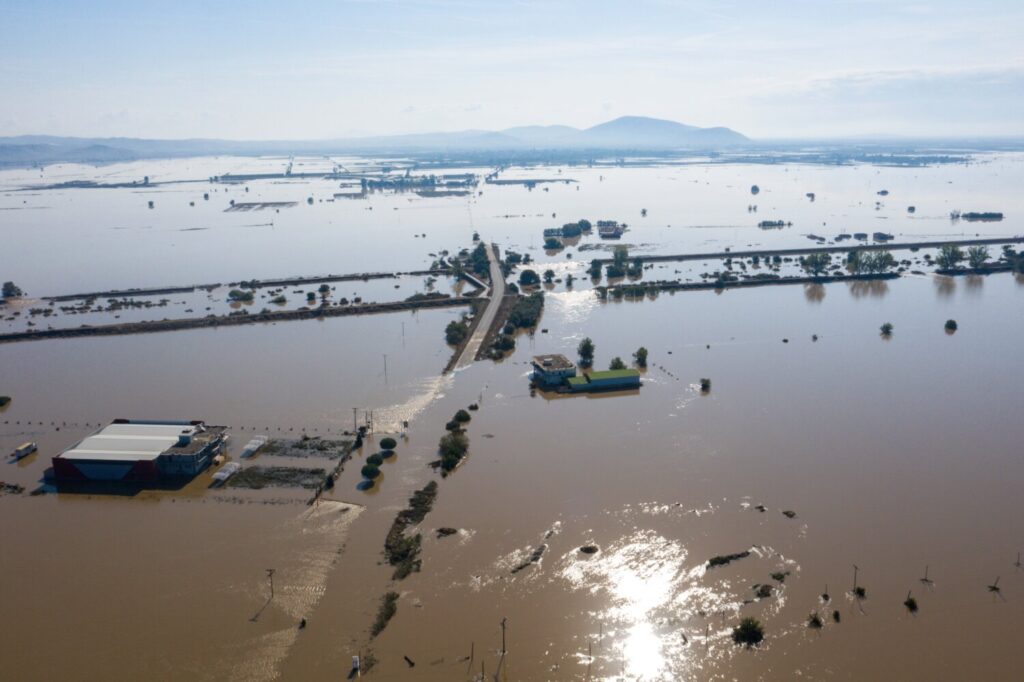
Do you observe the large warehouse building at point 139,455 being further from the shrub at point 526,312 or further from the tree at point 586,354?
the shrub at point 526,312

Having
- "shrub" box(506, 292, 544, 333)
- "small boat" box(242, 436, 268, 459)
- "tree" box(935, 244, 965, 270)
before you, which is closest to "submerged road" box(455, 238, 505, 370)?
"shrub" box(506, 292, 544, 333)

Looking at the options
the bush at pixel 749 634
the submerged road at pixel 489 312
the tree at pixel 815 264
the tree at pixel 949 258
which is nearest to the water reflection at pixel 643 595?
the bush at pixel 749 634

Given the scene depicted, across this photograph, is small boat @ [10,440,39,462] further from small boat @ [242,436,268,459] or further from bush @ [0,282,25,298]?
bush @ [0,282,25,298]

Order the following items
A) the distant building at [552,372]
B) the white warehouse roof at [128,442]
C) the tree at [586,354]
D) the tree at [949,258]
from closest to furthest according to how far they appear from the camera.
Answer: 1. the white warehouse roof at [128,442]
2. the distant building at [552,372]
3. the tree at [586,354]
4. the tree at [949,258]

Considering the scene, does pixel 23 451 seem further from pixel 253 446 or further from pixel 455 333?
pixel 455 333

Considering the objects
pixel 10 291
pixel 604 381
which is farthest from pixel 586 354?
pixel 10 291

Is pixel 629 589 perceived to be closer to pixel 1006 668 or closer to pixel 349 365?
pixel 1006 668

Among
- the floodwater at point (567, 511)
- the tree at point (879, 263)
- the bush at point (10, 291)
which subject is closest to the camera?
the floodwater at point (567, 511)

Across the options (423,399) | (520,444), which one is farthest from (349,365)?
(520,444)
